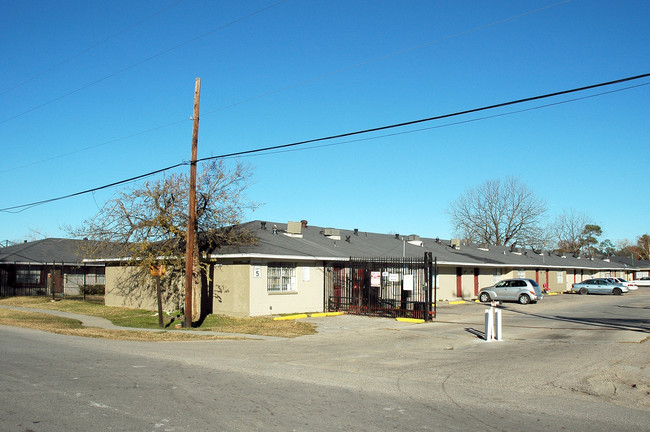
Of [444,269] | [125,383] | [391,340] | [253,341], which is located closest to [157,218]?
[253,341]

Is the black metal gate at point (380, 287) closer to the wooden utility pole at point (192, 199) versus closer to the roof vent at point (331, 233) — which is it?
the roof vent at point (331, 233)

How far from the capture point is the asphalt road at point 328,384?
23.5 feet

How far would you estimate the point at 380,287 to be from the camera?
83.9 feet

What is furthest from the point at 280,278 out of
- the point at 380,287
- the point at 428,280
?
the point at 428,280

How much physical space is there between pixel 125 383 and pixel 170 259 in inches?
573

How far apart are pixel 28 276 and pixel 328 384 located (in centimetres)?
3806

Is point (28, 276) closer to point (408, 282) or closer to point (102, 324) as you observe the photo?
point (102, 324)

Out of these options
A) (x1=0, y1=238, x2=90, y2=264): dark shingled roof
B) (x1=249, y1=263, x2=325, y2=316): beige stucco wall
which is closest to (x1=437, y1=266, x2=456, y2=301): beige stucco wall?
(x1=249, y1=263, x2=325, y2=316): beige stucco wall

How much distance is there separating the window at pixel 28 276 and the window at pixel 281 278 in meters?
25.6

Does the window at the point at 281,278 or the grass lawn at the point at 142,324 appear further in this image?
the window at the point at 281,278

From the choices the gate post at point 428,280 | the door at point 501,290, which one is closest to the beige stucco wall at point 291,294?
the gate post at point 428,280

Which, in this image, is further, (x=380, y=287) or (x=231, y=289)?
(x=380, y=287)

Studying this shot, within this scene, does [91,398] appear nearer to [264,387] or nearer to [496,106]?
[264,387]

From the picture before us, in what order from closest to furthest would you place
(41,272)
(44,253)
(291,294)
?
1. (291,294)
2. (41,272)
3. (44,253)
